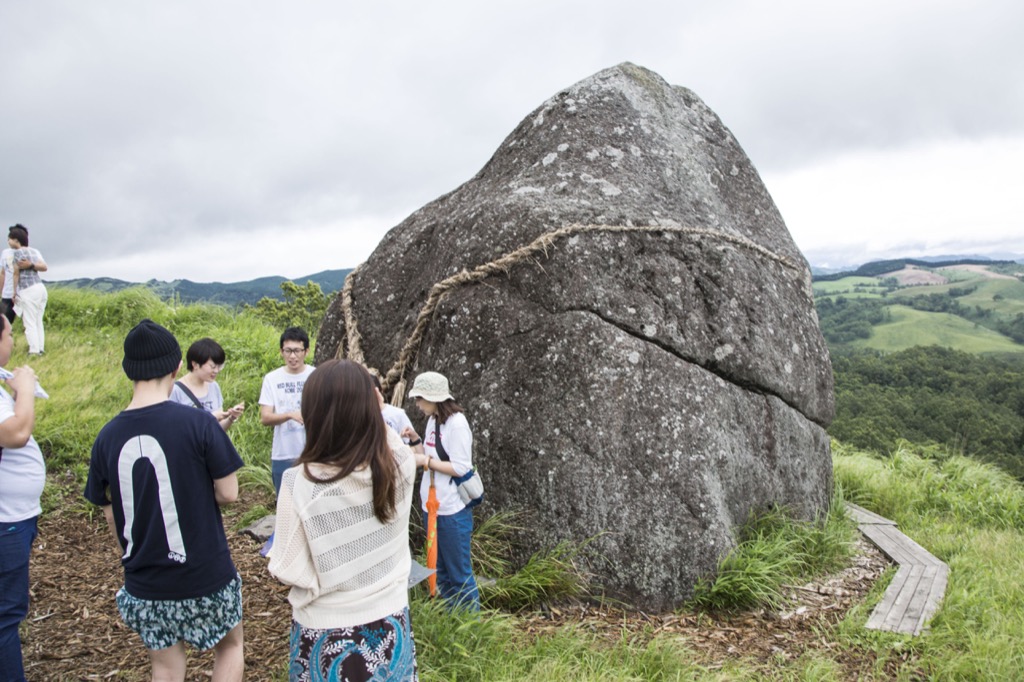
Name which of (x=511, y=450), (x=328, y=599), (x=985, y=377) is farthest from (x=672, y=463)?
(x=985, y=377)

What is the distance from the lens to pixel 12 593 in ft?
9.77

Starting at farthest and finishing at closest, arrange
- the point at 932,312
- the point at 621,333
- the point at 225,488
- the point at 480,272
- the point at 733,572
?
the point at 932,312
the point at 480,272
the point at 621,333
the point at 733,572
the point at 225,488

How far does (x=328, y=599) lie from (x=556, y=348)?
2695 mm

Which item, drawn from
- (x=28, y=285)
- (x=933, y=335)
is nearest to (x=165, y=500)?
(x=28, y=285)

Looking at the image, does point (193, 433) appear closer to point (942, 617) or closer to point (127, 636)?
point (127, 636)

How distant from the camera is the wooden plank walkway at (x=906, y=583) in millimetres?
4426

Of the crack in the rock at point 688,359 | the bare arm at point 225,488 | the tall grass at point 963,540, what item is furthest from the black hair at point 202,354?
the tall grass at point 963,540

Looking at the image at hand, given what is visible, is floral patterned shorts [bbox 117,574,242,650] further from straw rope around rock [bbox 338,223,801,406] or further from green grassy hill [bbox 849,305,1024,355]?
green grassy hill [bbox 849,305,1024,355]

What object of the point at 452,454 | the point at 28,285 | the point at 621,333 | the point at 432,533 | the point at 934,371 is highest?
the point at 28,285

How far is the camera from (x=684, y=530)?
4.52m

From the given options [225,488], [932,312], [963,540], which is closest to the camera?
[225,488]

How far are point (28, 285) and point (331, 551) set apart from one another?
8.26 metres

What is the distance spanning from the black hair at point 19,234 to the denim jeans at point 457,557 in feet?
23.0

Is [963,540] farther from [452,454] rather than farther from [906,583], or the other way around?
[452,454]
